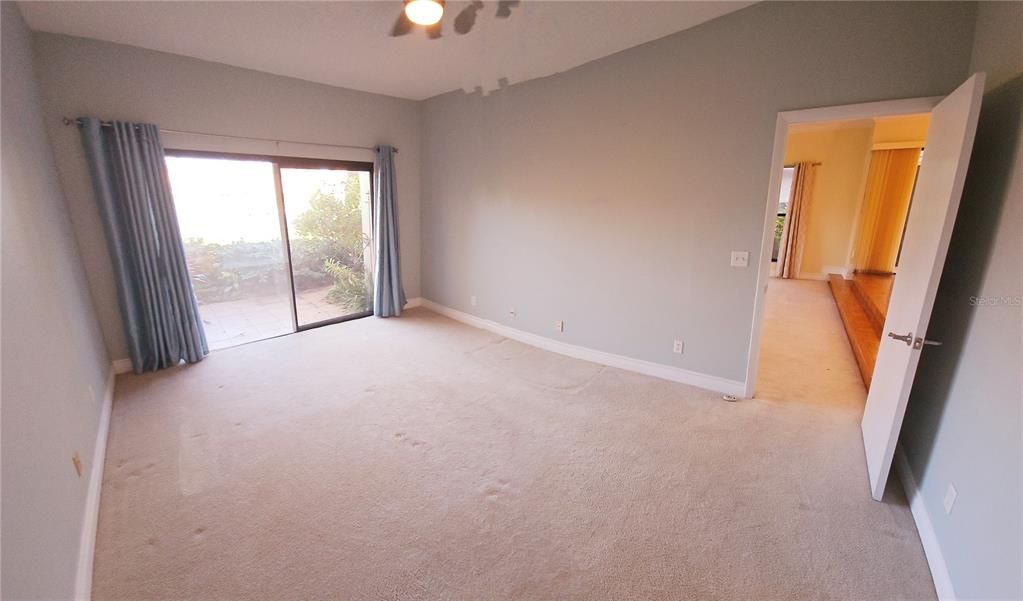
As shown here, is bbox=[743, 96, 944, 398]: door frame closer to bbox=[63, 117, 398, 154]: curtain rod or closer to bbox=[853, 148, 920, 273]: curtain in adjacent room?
bbox=[63, 117, 398, 154]: curtain rod

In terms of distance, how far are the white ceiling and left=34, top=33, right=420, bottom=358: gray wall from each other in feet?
0.41

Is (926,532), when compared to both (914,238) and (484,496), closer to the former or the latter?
(914,238)

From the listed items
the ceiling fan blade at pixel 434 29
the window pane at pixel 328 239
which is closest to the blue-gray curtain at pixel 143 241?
the window pane at pixel 328 239

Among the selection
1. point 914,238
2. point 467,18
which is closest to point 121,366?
point 467,18

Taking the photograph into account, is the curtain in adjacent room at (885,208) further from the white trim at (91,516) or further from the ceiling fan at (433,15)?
the white trim at (91,516)

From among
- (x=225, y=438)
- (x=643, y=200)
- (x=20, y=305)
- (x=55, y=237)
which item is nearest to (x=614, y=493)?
(x=643, y=200)

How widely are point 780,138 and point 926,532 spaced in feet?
7.10

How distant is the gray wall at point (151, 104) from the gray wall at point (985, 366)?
15.2 feet

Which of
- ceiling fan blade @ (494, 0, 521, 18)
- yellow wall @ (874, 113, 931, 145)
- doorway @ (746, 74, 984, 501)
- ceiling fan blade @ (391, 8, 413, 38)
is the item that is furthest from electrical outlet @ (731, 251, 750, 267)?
yellow wall @ (874, 113, 931, 145)

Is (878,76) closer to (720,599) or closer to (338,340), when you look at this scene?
(720,599)

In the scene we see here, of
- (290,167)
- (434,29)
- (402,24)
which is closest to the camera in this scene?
(402,24)

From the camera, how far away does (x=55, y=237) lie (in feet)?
7.51

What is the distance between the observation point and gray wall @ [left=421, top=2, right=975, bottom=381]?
2143 mm

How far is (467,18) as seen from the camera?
Answer: 2.44 m
